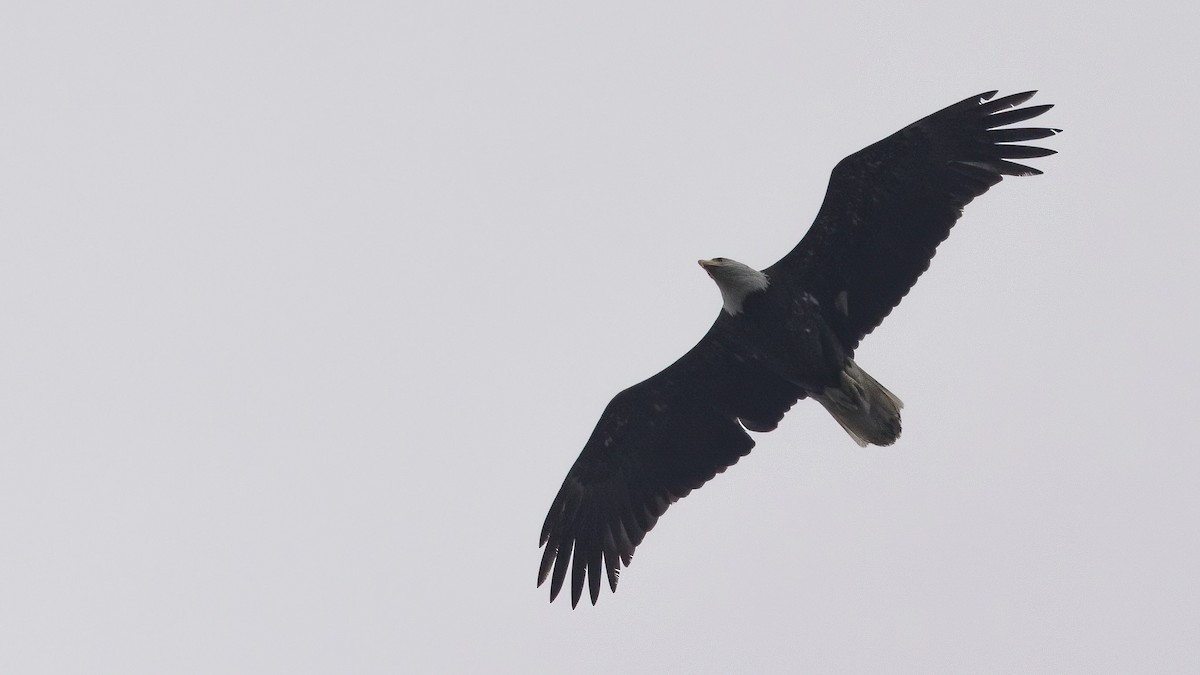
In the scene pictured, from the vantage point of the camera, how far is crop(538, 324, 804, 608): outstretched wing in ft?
56.5

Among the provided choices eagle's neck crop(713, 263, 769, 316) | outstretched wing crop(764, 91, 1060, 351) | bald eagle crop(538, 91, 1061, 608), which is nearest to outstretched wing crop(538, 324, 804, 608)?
bald eagle crop(538, 91, 1061, 608)

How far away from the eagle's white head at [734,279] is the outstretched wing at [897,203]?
0.25 m

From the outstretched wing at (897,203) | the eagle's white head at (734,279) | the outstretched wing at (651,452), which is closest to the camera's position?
the outstretched wing at (897,203)

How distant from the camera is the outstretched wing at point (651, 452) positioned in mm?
17234

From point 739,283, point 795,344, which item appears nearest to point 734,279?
point 739,283

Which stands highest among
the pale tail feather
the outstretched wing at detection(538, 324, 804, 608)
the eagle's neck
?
the eagle's neck

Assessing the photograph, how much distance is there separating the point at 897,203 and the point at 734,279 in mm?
1921

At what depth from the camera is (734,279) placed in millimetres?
16281

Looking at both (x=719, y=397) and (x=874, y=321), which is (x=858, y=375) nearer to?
(x=874, y=321)

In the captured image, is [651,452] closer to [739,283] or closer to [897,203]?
[739,283]

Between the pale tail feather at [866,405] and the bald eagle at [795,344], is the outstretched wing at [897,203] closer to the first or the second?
the bald eagle at [795,344]

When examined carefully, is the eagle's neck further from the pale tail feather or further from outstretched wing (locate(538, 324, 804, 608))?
the pale tail feather

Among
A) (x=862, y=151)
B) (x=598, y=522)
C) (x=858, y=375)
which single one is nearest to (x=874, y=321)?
(x=858, y=375)

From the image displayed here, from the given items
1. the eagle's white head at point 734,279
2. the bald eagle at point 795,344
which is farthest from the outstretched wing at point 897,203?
the eagle's white head at point 734,279
